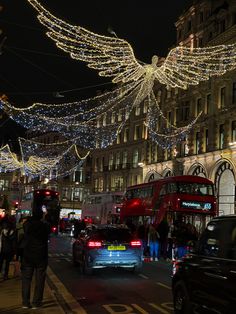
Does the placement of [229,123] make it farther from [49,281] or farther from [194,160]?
[49,281]

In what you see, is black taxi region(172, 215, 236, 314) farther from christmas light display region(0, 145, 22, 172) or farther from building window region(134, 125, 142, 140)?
building window region(134, 125, 142, 140)

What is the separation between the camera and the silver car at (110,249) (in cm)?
1698

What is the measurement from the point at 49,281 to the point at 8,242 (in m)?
1.59

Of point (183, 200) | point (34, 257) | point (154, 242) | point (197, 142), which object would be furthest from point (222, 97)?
point (34, 257)

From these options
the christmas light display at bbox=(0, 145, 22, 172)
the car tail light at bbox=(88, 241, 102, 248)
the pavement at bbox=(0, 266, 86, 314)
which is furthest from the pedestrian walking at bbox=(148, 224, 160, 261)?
the christmas light display at bbox=(0, 145, 22, 172)

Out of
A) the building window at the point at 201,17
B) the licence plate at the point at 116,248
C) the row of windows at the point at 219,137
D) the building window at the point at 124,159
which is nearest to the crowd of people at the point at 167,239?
the licence plate at the point at 116,248

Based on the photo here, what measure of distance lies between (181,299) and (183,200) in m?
18.6

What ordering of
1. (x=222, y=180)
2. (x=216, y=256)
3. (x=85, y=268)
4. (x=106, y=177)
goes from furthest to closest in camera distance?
(x=106, y=177), (x=222, y=180), (x=85, y=268), (x=216, y=256)

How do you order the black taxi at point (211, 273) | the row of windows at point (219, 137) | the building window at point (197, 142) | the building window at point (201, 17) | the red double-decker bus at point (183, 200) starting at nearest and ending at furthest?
the black taxi at point (211, 273) < the red double-decker bus at point (183, 200) < the row of windows at point (219, 137) < the building window at point (197, 142) < the building window at point (201, 17)

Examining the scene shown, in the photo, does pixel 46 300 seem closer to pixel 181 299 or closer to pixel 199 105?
pixel 181 299

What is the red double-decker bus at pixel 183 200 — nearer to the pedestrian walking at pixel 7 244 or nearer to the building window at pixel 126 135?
the pedestrian walking at pixel 7 244

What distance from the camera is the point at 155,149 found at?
6425cm

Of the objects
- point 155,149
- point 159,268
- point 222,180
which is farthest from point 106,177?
point 159,268

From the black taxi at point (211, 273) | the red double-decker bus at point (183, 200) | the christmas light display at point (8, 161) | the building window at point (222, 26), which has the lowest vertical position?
the black taxi at point (211, 273)
